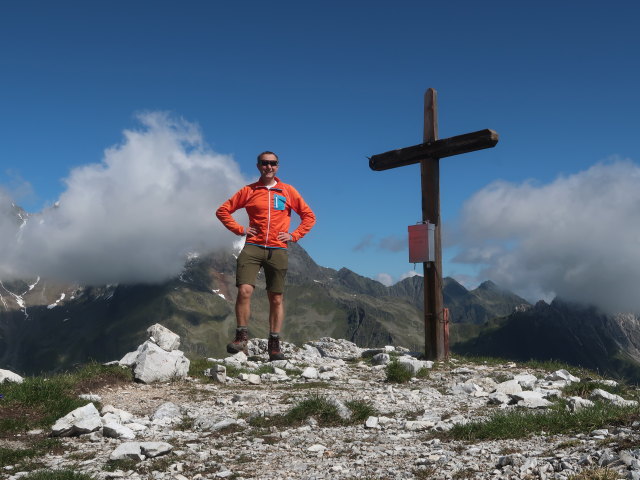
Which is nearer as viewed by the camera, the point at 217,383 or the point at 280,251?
the point at 217,383

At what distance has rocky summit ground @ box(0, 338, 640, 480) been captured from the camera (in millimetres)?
5051

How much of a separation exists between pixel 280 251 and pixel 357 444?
7.83 m

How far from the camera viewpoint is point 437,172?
615 inches

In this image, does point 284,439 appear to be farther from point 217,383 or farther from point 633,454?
point 217,383

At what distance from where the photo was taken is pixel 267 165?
530 inches

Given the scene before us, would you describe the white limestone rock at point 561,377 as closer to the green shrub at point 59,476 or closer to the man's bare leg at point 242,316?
the man's bare leg at point 242,316

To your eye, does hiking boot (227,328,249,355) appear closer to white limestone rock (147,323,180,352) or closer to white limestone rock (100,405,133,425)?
white limestone rock (147,323,180,352)

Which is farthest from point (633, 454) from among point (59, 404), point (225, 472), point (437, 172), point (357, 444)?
point (437, 172)

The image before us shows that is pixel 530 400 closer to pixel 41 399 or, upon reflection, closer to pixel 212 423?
pixel 212 423

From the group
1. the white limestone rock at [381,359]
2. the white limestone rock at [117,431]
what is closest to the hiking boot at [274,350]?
the white limestone rock at [381,359]

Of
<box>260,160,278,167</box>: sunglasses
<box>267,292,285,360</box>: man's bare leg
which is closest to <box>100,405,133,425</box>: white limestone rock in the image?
<box>267,292,285,360</box>: man's bare leg

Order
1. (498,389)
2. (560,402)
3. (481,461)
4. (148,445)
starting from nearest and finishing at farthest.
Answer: (481,461) < (148,445) < (560,402) < (498,389)

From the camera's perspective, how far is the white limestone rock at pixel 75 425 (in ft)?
24.3

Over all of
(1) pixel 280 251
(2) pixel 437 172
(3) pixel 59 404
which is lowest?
(3) pixel 59 404
